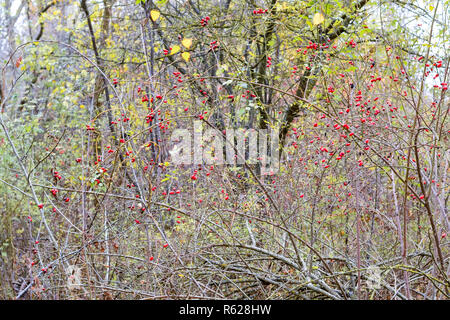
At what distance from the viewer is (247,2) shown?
14.8 ft

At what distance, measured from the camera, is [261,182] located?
134 inches

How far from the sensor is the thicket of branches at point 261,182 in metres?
2.31

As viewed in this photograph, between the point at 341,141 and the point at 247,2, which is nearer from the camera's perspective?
the point at 341,141

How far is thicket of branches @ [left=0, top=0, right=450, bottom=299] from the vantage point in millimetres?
2307
